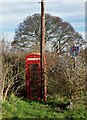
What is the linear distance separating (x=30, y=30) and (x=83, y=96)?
15.0 meters

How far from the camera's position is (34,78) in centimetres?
1207

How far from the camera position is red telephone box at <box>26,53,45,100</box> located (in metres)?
11.9

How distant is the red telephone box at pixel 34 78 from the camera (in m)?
11.9

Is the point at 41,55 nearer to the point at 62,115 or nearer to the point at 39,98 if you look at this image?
the point at 39,98

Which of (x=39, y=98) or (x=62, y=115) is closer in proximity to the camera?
(x=62, y=115)

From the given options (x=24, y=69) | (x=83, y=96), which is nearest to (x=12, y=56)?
(x=24, y=69)

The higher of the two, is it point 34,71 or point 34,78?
point 34,71

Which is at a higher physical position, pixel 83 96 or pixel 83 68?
pixel 83 68

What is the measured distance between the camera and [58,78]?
10922 millimetres

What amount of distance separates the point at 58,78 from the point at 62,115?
1.71 meters

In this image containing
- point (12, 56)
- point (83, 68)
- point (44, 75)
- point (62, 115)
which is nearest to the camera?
point (62, 115)

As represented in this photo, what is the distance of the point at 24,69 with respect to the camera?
1247 centimetres

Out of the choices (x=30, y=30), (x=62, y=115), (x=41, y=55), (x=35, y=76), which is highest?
(x=30, y=30)

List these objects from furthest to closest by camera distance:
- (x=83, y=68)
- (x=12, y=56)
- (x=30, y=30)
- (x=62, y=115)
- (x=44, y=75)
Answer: (x=30, y=30), (x=12, y=56), (x=44, y=75), (x=83, y=68), (x=62, y=115)
